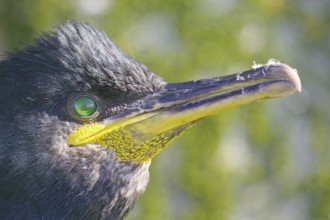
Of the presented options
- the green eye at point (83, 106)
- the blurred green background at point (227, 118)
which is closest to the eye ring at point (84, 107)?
the green eye at point (83, 106)

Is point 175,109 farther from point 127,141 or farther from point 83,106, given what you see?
point 83,106

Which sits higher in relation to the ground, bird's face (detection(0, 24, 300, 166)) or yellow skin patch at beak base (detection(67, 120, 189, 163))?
bird's face (detection(0, 24, 300, 166))

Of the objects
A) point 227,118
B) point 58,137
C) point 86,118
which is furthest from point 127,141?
point 227,118

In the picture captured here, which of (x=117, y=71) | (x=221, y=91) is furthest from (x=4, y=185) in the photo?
(x=221, y=91)

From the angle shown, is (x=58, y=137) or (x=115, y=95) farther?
(x=115, y=95)

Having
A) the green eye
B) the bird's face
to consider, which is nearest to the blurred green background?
the bird's face

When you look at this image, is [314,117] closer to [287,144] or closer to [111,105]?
[287,144]

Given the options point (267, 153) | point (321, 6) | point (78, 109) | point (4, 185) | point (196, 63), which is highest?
point (321, 6)

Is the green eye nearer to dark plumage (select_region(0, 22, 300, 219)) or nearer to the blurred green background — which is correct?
dark plumage (select_region(0, 22, 300, 219))
